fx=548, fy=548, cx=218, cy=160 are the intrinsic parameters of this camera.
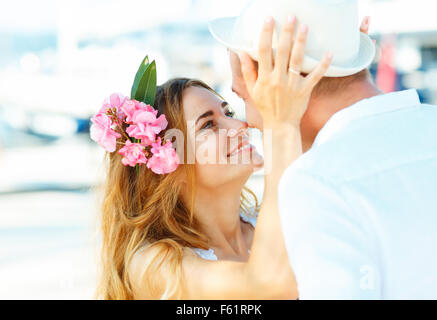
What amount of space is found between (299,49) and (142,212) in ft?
3.95

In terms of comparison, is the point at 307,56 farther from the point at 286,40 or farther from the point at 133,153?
the point at 133,153

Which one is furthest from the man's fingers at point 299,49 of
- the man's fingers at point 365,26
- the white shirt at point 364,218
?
the man's fingers at point 365,26

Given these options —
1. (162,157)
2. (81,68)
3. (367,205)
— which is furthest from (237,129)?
(81,68)

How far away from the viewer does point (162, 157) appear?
2.14m

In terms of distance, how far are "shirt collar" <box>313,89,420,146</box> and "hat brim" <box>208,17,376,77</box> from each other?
14cm

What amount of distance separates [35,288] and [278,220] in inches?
154

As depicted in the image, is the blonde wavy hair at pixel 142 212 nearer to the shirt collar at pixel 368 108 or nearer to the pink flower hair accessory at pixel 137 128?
the pink flower hair accessory at pixel 137 128

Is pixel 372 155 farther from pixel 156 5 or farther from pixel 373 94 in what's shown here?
pixel 156 5

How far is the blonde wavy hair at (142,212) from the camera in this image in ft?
7.47

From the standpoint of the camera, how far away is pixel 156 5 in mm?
17531

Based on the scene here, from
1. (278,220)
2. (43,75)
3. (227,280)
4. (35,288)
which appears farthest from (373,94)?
(43,75)

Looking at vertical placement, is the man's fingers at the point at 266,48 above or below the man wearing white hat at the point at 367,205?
above

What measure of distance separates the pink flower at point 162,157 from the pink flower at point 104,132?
15cm

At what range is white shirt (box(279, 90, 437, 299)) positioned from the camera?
3.82 ft
